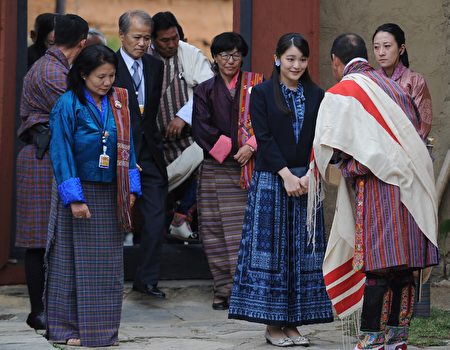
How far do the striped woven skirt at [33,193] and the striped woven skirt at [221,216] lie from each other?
4.10 feet

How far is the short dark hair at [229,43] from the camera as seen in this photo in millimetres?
7875

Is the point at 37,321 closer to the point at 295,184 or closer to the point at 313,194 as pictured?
the point at 295,184

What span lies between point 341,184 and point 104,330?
1.61 m

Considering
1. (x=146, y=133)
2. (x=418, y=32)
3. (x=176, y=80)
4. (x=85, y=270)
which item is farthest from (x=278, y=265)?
(x=418, y=32)

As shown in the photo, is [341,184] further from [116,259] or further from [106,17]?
[106,17]

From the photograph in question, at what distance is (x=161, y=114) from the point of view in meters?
8.67

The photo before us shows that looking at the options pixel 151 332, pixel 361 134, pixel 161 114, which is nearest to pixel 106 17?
pixel 161 114

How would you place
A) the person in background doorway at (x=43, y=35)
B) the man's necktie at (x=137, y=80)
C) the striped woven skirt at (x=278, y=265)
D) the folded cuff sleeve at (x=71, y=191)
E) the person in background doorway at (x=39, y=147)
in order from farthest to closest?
1. the man's necktie at (x=137, y=80)
2. the person in background doorway at (x=43, y=35)
3. the person in background doorway at (x=39, y=147)
4. the striped woven skirt at (x=278, y=265)
5. the folded cuff sleeve at (x=71, y=191)

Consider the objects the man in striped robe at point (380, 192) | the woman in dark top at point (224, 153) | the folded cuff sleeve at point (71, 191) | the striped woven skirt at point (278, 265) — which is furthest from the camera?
the woman in dark top at point (224, 153)

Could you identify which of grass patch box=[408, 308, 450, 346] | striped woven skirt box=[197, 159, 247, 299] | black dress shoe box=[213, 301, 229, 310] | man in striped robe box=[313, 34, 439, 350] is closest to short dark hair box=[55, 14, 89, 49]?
striped woven skirt box=[197, 159, 247, 299]

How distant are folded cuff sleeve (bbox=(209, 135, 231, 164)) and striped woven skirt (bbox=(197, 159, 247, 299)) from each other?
0.08 metres

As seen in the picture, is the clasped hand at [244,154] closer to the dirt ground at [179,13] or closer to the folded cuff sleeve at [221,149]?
the folded cuff sleeve at [221,149]

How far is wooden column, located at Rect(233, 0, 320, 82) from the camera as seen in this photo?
8.52 meters

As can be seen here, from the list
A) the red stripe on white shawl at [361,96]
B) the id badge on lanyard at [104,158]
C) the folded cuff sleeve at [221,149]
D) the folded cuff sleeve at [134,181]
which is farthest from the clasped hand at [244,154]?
the red stripe on white shawl at [361,96]
